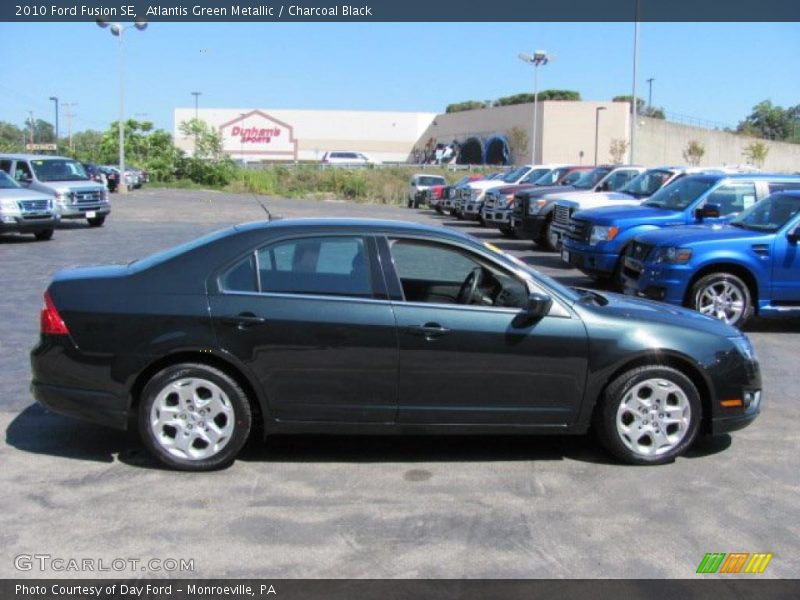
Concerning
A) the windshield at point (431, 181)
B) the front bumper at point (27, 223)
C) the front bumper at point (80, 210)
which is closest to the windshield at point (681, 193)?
the front bumper at point (27, 223)

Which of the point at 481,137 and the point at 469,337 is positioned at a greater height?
the point at 481,137

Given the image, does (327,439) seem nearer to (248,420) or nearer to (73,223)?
(248,420)

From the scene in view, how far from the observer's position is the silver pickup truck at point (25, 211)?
1892cm

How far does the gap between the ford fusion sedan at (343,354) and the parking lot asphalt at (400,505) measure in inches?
10.5

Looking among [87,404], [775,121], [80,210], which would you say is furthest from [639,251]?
[775,121]

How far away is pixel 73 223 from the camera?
83.9 feet

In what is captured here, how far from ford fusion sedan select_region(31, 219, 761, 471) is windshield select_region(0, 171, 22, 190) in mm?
16084

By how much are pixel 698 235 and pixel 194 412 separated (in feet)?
22.9

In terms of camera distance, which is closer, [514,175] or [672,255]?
[672,255]

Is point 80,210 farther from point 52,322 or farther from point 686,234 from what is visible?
point 52,322

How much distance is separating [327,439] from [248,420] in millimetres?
908

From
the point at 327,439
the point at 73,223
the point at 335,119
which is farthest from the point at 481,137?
the point at 327,439

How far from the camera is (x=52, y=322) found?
17.6 feet
